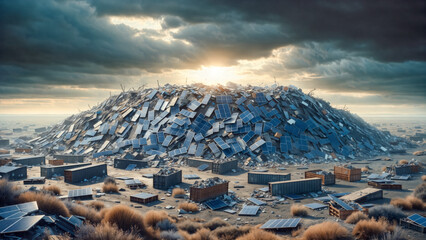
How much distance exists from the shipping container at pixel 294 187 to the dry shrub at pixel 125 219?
45.9 feet

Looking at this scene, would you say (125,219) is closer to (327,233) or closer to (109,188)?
(327,233)

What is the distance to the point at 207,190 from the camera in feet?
78.9

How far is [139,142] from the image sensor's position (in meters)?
50.3

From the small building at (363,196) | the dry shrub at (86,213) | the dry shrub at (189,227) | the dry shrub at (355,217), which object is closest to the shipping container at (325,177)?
the small building at (363,196)

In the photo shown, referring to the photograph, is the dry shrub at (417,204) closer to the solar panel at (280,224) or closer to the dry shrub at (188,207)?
the solar panel at (280,224)

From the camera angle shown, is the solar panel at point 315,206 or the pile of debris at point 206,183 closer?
the solar panel at point 315,206

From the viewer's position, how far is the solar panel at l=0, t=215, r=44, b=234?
11727mm

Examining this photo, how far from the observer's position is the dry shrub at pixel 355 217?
58.7 ft

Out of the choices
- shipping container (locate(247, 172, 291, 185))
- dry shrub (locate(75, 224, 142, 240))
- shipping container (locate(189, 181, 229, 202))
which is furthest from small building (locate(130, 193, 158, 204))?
shipping container (locate(247, 172, 291, 185))

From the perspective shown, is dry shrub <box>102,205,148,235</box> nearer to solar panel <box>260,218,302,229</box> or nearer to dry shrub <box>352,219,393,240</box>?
solar panel <box>260,218,302,229</box>

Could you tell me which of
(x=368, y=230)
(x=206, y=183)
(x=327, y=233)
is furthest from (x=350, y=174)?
(x=327, y=233)

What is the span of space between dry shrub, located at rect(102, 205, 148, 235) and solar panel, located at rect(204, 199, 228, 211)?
808 centimetres

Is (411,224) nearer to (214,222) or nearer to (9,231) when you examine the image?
(214,222)

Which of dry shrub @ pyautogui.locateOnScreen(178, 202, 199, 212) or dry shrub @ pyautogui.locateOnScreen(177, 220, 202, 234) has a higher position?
dry shrub @ pyautogui.locateOnScreen(177, 220, 202, 234)
